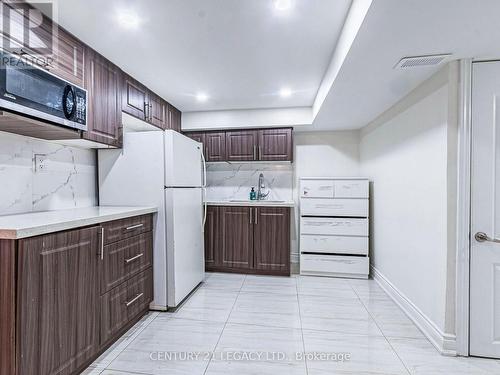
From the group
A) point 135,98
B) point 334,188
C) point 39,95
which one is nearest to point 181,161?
point 135,98

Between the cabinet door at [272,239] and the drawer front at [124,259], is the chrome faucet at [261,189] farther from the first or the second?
the drawer front at [124,259]

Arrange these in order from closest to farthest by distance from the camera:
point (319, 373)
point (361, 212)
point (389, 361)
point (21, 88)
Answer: point (21, 88) < point (319, 373) < point (389, 361) < point (361, 212)

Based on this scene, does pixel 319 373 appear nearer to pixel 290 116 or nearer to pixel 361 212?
pixel 361 212

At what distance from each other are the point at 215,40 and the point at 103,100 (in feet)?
3.55

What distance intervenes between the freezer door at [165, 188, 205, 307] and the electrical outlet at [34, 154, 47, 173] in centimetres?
97

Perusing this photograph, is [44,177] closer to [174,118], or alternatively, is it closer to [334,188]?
[174,118]

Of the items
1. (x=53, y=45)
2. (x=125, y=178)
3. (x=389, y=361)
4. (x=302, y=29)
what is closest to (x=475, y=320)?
(x=389, y=361)

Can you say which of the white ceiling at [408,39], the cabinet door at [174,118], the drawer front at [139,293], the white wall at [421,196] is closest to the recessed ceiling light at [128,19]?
the white ceiling at [408,39]

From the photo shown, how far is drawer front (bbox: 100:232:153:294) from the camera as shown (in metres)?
1.81

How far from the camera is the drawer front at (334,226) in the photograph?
3377 millimetres

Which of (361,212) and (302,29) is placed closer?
(302,29)

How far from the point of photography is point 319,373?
1.64m

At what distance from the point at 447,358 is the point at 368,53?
2.13 metres

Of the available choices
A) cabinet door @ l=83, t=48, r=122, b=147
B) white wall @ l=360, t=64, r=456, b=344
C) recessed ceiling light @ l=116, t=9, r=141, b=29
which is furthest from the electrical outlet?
white wall @ l=360, t=64, r=456, b=344
